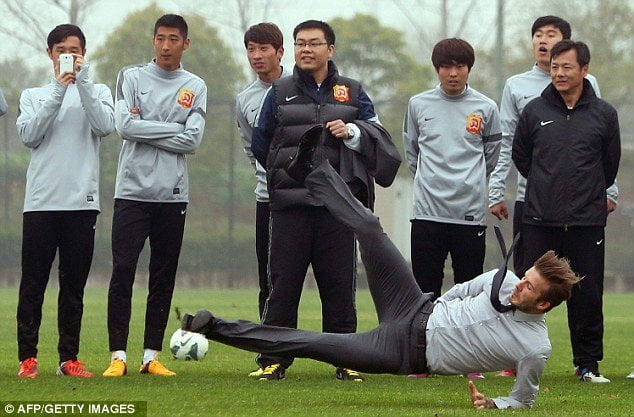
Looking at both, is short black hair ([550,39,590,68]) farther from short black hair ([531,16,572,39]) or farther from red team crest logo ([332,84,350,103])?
red team crest logo ([332,84,350,103])

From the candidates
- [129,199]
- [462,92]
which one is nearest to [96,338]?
[129,199]

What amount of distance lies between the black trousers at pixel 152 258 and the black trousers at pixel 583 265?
7.71 feet

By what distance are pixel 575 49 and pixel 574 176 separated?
831 mm

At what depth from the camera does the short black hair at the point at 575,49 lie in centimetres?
906

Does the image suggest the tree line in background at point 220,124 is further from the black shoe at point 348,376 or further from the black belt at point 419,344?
the black belt at point 419,344

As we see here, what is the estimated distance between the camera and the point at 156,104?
30.4ft

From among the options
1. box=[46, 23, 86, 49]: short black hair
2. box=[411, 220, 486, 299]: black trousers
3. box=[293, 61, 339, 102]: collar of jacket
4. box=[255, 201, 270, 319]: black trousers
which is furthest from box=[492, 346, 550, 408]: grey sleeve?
box=[46, 23, 86, 49]: short black hair

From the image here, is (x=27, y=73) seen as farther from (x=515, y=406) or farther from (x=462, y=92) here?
(x=515, y=406)

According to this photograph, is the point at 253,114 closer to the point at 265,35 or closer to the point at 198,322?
the point at 265,35

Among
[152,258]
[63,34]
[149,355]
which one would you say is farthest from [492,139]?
[63,34]

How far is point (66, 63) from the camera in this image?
28.8ft

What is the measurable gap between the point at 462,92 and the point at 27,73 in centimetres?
1610

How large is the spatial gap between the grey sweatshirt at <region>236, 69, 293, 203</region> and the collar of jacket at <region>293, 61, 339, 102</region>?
0.81 metres

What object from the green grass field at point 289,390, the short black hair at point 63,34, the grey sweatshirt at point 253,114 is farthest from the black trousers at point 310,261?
the short black hair at point 63,34
